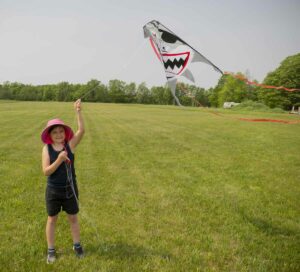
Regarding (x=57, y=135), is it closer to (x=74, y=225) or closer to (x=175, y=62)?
(x=74, y=225)

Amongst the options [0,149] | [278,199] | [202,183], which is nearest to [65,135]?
[202,183]

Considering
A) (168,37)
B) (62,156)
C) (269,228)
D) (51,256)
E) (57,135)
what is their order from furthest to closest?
1. (168,37)
2. (269,228)
3. (51,256)
4. (57,135)
5. (62,156)

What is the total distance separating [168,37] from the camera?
5008 millimetres

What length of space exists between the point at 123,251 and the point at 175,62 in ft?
10.7

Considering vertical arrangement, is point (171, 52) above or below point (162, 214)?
above

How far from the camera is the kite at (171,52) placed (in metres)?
4.86

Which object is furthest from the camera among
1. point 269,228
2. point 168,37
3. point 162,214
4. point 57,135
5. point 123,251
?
point 168,37

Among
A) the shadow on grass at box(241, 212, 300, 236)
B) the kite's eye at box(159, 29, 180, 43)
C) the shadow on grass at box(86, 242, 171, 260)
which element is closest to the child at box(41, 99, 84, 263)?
the shadow on grass at box(86, 242, 171, 260)

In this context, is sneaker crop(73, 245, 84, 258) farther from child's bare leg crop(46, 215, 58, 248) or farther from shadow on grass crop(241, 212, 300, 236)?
shadow on grass crop(241, 212, 300, 236)

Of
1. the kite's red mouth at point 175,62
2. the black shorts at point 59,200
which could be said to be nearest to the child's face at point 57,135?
the black shorts at point 59,200

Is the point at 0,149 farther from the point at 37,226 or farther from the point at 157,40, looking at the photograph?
the point at 157,40

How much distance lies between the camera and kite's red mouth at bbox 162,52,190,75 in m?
4.91

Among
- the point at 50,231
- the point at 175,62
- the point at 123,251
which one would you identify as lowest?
the point at 123,251

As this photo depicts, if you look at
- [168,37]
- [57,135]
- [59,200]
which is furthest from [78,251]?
[168,37]
